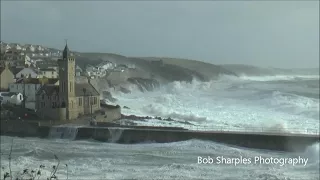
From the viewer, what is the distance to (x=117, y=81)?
6244 cm

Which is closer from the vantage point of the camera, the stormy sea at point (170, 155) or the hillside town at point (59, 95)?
the stormy sea at point (170, 155)

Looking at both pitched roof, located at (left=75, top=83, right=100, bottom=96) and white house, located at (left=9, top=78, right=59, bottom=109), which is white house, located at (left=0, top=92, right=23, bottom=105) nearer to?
white house, located at (left=9, top=78, right=59, bottom=109)

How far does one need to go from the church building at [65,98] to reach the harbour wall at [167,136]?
300 centimetres

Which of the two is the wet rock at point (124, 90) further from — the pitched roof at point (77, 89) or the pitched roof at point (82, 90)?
the pitched roof at point (77, 89)

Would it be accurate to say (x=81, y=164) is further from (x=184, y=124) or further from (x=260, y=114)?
(x=260, y=114)

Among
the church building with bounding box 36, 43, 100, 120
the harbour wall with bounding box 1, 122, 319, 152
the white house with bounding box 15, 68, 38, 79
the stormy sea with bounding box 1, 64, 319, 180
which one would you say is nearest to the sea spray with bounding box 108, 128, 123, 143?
the harbour wall with bounding box 1, 122, 319, 152

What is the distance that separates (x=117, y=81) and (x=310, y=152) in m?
45.3

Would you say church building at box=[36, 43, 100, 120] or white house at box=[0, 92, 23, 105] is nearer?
church building at box=[36, 43, 100, 120]

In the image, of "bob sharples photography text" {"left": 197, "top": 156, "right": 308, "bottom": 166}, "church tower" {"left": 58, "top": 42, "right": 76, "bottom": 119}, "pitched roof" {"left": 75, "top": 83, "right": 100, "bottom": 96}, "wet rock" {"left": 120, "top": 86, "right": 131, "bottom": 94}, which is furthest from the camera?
"wet rock" {"left": 120, "top": 86, "right": 131, "bottom": 94}

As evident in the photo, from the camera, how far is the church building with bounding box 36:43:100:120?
28.7 meters

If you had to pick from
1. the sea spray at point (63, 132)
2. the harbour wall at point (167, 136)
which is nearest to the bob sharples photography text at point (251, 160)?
the harbour wall at point (167, 136)

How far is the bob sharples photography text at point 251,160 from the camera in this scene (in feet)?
52.9

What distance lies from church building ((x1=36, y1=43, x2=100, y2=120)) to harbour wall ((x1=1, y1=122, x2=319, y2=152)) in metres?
3.00

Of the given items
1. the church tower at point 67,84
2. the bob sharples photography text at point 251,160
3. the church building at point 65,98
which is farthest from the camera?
the church tower at point 67,84
